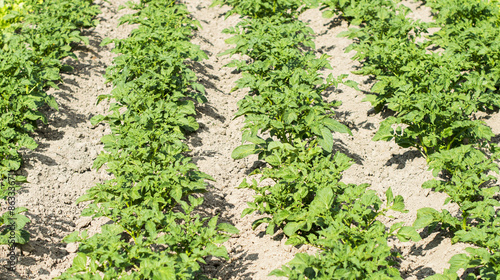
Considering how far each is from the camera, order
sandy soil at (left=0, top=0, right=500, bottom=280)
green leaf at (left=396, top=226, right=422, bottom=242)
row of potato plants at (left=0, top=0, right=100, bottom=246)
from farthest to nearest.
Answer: row of potato plants at (left=0, top=0, right=100, bottom=246)
sandy soil at (left=0, top=0, right=500, bottom=280)
green leaf at (left=396, top=226, right=422, bottom=242)

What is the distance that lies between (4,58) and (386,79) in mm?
4287

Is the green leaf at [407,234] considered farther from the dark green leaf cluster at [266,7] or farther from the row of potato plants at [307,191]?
the dark green leaf cluster at [266,7]

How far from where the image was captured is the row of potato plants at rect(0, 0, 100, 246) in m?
4.38

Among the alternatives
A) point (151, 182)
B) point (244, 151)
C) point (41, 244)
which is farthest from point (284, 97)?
point (41, 244)

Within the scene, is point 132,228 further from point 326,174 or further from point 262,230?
point 326,174

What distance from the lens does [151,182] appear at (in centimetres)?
398

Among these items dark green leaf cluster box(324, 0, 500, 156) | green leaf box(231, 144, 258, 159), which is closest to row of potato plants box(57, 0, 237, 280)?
green leaf box(231, 144, 258, 159)

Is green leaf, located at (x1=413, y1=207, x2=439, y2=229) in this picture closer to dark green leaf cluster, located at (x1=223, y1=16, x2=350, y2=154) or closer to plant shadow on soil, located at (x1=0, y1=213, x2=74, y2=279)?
dark green leaf cluster, located at (x1=223, y1=16, x2=350, y2=154)

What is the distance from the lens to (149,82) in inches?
206

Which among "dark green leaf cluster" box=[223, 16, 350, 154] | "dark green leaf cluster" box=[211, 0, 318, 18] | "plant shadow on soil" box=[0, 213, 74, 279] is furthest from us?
"dark green leaf cluster" box=[211, 0, 318, 18]

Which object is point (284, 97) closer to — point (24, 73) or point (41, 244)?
point (41, 244)

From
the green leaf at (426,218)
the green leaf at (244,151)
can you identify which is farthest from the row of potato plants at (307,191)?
the green leaf at (426,218)

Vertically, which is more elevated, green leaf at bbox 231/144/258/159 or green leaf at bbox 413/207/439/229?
green leaf at bbox 231/144/258/159

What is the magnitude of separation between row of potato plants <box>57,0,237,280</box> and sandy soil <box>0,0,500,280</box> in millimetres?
229
